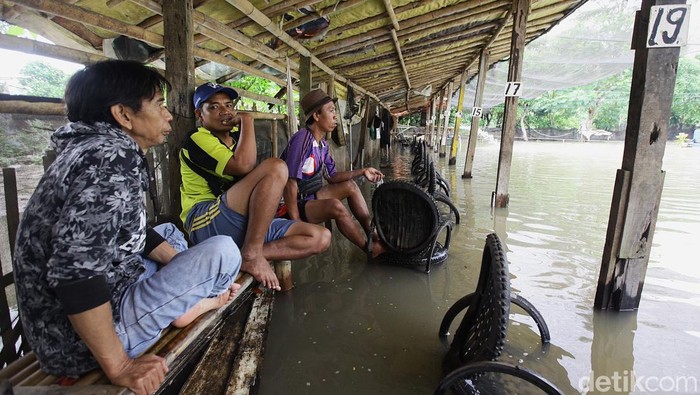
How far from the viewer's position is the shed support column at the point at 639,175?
7.47ft

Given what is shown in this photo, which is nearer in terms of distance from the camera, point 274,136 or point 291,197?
point 291,197

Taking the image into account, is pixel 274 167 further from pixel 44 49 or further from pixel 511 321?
pixel 511 321

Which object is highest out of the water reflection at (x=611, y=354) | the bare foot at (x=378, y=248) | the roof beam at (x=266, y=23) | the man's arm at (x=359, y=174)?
the roof beam at (x=266, y=23)

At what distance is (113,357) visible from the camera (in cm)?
115

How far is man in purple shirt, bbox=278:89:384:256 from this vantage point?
312cm

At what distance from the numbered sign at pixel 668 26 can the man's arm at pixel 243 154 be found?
8.17 ft

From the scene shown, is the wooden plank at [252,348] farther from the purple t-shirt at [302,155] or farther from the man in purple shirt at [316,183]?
the purple t-shirt at [302,155]

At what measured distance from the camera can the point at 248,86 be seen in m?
9.09

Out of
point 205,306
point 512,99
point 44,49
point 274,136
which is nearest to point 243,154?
point 205,306

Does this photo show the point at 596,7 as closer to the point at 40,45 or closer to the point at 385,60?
the point at 385,60

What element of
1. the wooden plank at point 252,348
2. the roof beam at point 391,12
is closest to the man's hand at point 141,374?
the wooden plank at point 252,348

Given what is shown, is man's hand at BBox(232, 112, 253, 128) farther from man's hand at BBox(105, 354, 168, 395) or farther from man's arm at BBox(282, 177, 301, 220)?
man's hand at BBox(105, 354, 168, 395)

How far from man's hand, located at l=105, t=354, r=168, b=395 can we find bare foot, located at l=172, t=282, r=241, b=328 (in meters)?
0.24

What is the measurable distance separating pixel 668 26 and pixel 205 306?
300 centimetres
